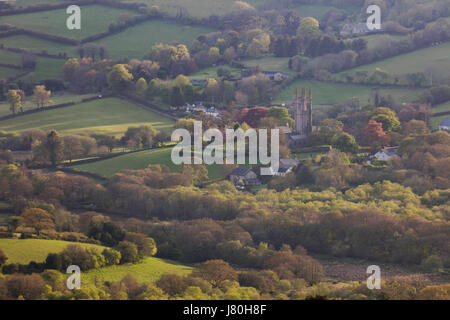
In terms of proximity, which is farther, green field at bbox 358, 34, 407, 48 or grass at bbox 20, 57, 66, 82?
green field at bbox 358, 34, 407, 48

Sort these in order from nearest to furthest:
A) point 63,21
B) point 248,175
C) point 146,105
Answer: point 248,175 < point 146,105 < point 63,21

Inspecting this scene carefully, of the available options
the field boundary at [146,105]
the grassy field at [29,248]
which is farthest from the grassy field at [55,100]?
the grassy field at [29,248]

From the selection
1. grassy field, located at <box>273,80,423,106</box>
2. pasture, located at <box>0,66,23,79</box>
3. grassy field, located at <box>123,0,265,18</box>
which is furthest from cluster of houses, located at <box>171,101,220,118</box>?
grassy field, located at <box>123,0,265,18</box>

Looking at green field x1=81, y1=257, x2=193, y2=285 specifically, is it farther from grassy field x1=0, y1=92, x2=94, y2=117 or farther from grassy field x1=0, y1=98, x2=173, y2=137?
grassy field x1=0, y1=92, x2=94, y2=117

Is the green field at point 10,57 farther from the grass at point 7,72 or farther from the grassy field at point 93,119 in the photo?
the grassy field at point 93,119

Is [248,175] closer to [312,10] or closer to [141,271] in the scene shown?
[141,271]

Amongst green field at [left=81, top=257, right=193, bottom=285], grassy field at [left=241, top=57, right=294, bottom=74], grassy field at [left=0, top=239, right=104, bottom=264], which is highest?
grassy field at [left=241, top=57, right=294, bottom=74]

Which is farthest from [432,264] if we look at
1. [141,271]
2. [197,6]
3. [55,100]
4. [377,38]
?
[197,6]
